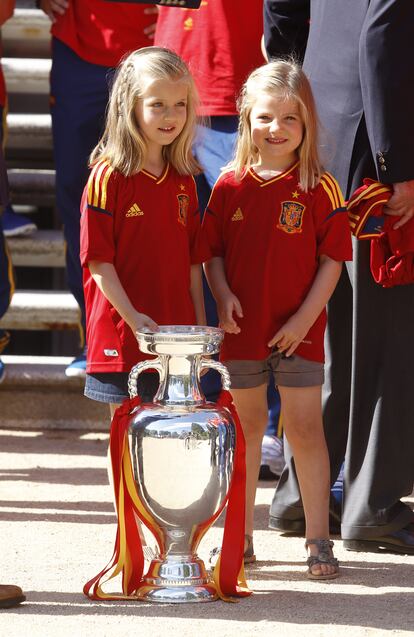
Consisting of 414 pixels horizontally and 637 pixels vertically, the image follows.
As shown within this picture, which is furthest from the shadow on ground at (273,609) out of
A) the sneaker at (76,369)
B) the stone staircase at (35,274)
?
the stone staircase at (35,274)

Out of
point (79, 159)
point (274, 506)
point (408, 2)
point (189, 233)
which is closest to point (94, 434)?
point (79, 159)

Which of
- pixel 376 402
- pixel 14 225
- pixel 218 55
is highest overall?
pixel 218 55

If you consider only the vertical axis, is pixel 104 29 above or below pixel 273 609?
above

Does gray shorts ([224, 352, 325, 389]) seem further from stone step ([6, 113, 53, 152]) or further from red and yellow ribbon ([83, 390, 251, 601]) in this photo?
stone step ([6, 113, 53, 152])

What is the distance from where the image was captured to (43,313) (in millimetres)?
6418

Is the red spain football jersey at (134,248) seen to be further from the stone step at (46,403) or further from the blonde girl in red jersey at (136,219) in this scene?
the stone step at (46,403)

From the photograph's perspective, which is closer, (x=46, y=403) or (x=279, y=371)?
(x=279, y=371)

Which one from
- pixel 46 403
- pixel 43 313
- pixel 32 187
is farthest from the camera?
pixel 32 187

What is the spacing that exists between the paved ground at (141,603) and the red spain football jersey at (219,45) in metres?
1.41

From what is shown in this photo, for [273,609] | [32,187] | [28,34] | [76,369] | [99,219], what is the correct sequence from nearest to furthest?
[273,609], [99,219], [76,369], [32,187], [28,34]

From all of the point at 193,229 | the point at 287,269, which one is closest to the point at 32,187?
the point at 193,229

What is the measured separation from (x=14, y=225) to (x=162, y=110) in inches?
113

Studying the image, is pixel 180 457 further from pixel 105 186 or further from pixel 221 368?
pixel 105 186

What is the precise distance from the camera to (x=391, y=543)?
411cm
